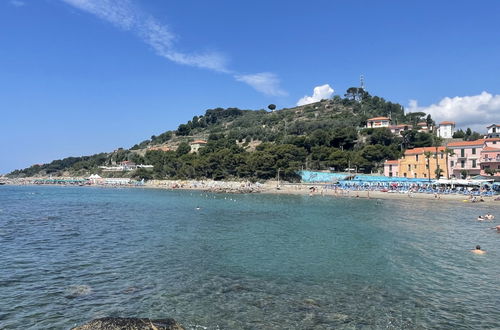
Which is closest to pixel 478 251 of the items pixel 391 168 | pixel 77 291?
pixel 77 291

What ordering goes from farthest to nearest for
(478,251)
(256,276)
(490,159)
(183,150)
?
(183,150) → (490,159) → (478,251) → (256,276)

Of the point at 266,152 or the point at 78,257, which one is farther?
the point at 266,152

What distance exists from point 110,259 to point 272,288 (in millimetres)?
7907

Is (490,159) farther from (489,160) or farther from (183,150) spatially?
(183,150)

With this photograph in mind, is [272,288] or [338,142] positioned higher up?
[338,142]

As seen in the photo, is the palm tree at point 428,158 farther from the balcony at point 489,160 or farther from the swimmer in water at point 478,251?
the swimmer in water at point 478,251

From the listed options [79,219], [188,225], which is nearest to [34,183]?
[79,219]

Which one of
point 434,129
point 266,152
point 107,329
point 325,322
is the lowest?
point 325,322

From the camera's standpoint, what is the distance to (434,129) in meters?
90.7

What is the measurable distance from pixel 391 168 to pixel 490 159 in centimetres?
1642

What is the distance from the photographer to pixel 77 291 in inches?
Result: 451

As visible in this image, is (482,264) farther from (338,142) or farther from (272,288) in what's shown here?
(338,142)

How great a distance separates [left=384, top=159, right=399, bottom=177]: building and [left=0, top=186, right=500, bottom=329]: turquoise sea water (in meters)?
42.2

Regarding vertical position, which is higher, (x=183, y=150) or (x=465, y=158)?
(x=183, y=150)
